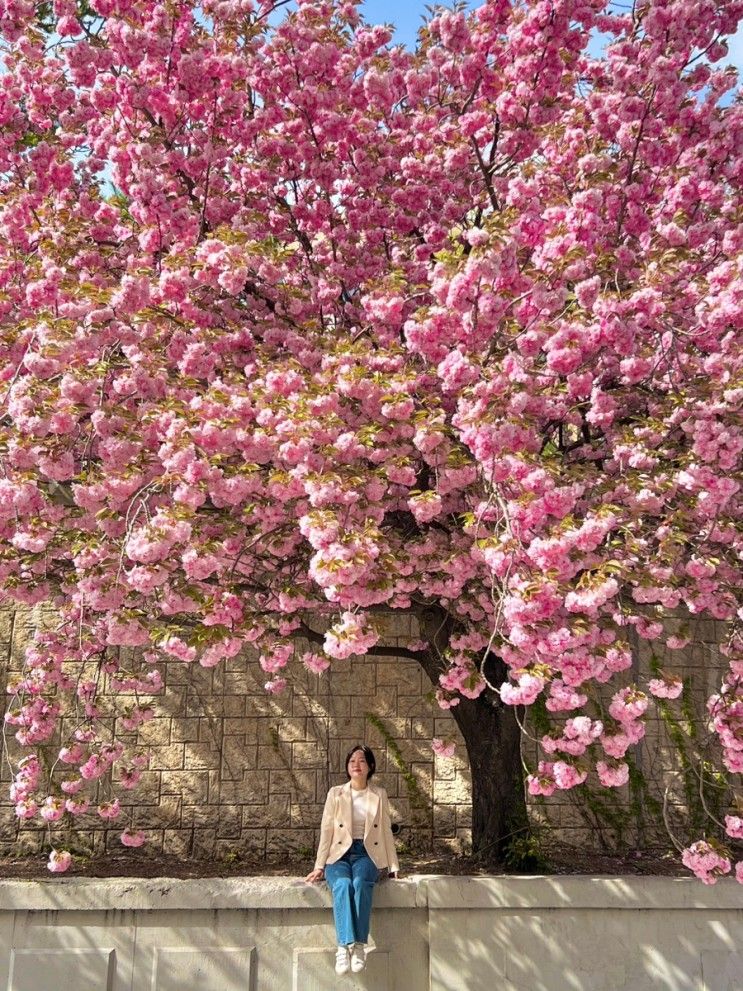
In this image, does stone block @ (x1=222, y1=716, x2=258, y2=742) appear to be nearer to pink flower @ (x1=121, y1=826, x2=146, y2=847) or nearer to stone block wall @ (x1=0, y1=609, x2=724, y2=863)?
stone block wall @ (x1=0, y1=609, x2=724, y2=863)

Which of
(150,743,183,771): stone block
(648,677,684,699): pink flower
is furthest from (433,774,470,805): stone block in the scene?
(648,677,684,699): pink flower

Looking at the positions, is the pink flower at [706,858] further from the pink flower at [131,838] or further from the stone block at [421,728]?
the pink flower at [131,838]

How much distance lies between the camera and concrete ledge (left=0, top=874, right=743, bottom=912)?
5.35 meters

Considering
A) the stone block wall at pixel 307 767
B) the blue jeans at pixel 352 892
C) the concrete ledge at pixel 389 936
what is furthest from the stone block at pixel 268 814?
the blue jeans at pixel 352 892

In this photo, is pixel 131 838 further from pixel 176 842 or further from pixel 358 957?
pixel 358 957

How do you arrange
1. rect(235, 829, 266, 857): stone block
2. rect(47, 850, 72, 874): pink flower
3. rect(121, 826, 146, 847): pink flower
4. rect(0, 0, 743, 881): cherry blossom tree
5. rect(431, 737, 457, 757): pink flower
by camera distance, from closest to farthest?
rect(0, 0, 743, 881): cherry blossom tree < rect(47, 850, 72, 874): pink flower < rect(121, 826, 146, 847): pink flower < rect(431, 737, 457, 757): pink flower < rect(235, 829, 266, 857): stone block

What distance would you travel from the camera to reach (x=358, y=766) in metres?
5.67

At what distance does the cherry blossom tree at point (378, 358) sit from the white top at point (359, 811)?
782 mm

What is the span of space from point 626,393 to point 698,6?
231 cm

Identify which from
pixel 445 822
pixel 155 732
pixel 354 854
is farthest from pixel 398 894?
pixel 155 732

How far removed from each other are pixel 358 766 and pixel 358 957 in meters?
1.05

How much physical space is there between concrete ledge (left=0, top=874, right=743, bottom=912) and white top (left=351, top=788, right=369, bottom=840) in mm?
311

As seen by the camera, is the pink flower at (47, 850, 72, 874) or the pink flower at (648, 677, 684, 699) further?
the pink flower at (47, 850, 72, 874)

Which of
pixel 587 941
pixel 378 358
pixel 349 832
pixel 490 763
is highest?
pixel 378 358
